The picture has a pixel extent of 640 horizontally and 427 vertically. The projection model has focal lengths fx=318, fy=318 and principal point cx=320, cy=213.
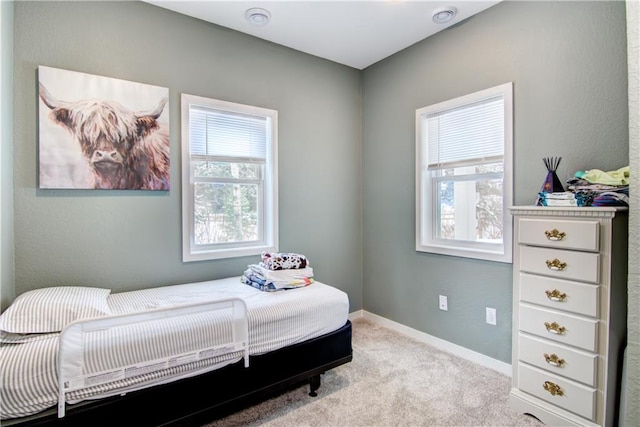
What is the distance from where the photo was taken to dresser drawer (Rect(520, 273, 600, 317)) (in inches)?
64.1

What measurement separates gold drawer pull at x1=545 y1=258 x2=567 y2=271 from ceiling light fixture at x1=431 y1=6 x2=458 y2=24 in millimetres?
1953

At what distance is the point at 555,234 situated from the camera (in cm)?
175

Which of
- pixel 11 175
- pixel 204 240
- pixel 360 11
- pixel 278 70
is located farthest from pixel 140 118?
pixel 360 11

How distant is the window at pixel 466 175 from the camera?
2.39 meters

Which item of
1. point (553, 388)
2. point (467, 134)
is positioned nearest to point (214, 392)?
point (553, 388)

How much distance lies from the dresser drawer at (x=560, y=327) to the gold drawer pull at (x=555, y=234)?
0.41 meters

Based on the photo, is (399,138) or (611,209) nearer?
(611,209)

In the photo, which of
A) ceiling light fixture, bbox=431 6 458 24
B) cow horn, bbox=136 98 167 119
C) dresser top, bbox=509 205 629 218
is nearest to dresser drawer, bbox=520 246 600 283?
dresser top, bbox=509 205 629 218

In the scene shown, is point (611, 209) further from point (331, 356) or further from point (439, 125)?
point (331, 356)

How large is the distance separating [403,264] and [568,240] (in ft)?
5.08

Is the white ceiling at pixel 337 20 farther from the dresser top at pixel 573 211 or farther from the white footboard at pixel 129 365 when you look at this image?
the white footboard at pixel 129 365

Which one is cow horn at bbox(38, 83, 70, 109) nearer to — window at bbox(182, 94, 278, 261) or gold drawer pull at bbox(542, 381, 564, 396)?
window at bbox(182, 94, 278, 261)

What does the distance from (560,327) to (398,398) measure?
3.42 feet

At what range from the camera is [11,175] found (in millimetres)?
1901
